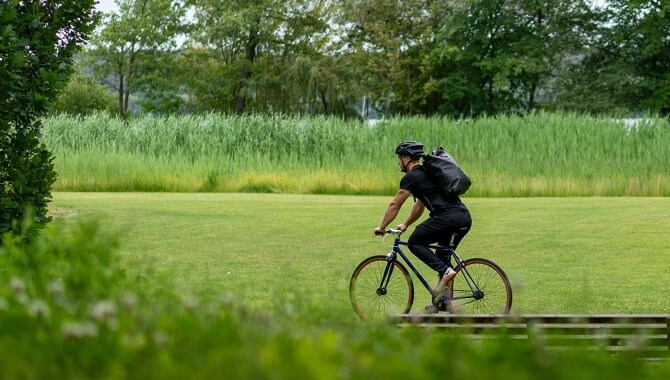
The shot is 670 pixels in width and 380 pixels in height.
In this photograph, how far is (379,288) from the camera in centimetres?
948

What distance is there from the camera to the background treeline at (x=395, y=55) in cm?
5219

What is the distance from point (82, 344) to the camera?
3117mm

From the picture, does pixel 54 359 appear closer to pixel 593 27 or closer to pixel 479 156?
pixel 479 156

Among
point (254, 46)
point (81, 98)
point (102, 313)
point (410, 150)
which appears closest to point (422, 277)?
point (410, 150)

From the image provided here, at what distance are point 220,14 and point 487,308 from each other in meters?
54.9

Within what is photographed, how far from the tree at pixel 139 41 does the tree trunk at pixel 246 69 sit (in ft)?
14.4

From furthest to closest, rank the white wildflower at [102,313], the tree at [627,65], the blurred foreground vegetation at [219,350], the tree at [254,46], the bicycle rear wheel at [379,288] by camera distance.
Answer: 1. the tree at [254,46]
2. the tree at [627,65]
3. the bicycle rear wheel at [379,288]
4. the white wildflower at [102,313]
5. the blurred foreground vegetation at [219,350]

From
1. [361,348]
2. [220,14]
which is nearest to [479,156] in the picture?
[361,348]

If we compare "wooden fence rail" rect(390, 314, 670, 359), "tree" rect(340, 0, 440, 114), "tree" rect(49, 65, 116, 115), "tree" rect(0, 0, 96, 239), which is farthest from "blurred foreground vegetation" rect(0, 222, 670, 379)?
"tree" rect(49, 65, 116, 115)

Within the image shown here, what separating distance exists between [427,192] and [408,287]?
924 mm

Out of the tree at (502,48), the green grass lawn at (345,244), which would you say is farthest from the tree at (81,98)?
the green grass lawn at (345,244)

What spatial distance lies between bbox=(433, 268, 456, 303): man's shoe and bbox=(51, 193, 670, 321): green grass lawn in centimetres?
87

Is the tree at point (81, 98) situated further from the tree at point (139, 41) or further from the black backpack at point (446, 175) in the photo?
the black backpack at point (446, 175)

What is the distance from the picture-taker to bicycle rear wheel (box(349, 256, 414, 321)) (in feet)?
30.9
